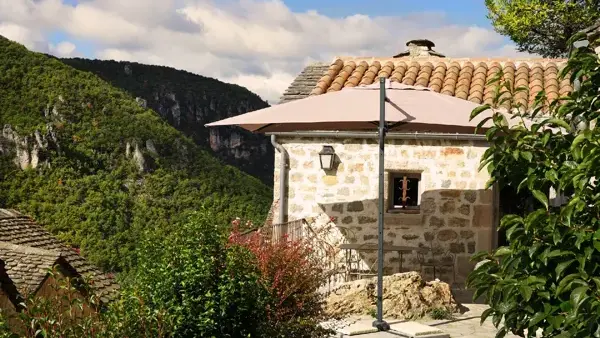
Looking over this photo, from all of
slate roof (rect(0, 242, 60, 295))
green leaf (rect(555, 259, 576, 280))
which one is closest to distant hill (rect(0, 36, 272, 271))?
slate roof (rect(0, 242, 60, 295))

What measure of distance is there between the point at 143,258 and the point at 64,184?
45345 millimetres

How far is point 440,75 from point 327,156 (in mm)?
2609

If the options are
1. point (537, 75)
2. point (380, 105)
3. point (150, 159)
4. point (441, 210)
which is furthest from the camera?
point (150, 159)

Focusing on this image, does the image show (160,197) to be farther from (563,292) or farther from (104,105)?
(563,292)

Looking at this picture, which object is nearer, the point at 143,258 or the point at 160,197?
the point at 143,258

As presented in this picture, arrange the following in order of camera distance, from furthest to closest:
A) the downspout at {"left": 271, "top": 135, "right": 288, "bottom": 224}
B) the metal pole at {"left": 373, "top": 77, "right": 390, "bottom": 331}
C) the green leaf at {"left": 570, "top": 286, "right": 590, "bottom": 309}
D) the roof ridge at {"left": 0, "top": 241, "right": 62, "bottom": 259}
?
the roof ridge at {"left": 0, "top": 241, "right": 62, "bottom": 259} → the downspout at {"left": 271, "top": 135, "right": 288, "bottom": 224} → the metal pole at {"left": 373, "top": 77, "right": 390, "bottom": 331} → the green leaf at {"left": 570, "top": 286, "right": 590, "bottom": 309}

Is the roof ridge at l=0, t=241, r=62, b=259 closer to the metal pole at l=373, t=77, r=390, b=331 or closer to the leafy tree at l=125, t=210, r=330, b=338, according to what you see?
the metal pole at l=373, t=77, r=390, b=331

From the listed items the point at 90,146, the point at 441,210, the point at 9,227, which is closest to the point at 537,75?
the point at 441,210

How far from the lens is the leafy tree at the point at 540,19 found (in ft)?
64.5

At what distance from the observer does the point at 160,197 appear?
48906 millimetres

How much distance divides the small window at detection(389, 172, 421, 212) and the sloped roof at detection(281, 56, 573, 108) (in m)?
1.44

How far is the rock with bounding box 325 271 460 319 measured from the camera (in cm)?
694

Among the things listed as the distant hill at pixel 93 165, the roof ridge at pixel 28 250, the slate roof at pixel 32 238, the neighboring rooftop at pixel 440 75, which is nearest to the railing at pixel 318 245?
the neighboring rooftop at pixel 440 75

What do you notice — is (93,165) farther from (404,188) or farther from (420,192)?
(420,192)
